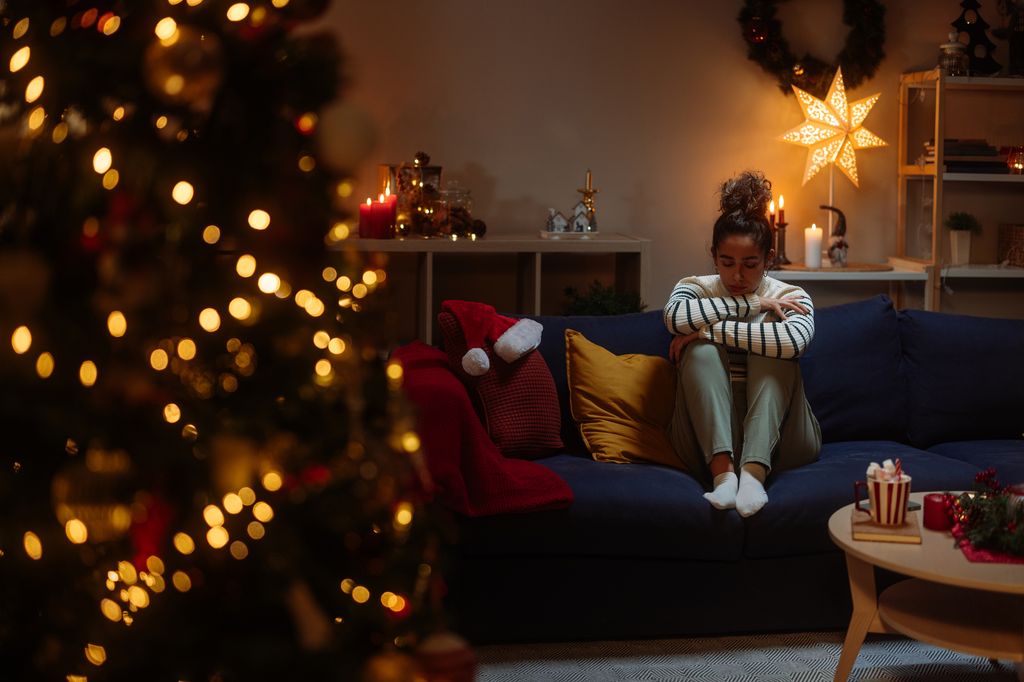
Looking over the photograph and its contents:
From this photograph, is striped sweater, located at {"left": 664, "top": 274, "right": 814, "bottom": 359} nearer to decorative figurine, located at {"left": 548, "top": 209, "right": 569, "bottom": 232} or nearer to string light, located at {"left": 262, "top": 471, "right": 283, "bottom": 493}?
decorative figurine, located at {"left": 548, "top": 209, "right": 569, "bottom": 232}

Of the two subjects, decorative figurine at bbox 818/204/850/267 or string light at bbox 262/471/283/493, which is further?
decorative figurine at bbox 818/204/850/267

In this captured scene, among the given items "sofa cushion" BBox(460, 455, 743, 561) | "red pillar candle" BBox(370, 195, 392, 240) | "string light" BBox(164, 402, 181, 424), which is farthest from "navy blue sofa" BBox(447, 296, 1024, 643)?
"string light" BBox(164, 402, 181, 424)

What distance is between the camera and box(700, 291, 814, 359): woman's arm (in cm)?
306

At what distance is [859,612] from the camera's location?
2404 millimetres

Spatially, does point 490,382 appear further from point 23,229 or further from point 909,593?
point 23,229

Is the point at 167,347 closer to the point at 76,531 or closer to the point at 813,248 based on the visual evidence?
the point at 76,531

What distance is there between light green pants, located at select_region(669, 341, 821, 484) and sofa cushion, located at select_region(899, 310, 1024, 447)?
44 cm

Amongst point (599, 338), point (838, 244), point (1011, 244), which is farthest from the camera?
point (1011, 244)

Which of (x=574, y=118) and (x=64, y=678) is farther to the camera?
(x=574, y=118)

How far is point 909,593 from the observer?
246 cm

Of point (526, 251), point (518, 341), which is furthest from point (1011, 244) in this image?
point (518, 341)

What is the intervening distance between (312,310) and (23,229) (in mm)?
253

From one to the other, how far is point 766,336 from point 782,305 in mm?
161

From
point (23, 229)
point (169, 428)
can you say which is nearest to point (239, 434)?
point (169, 428)
